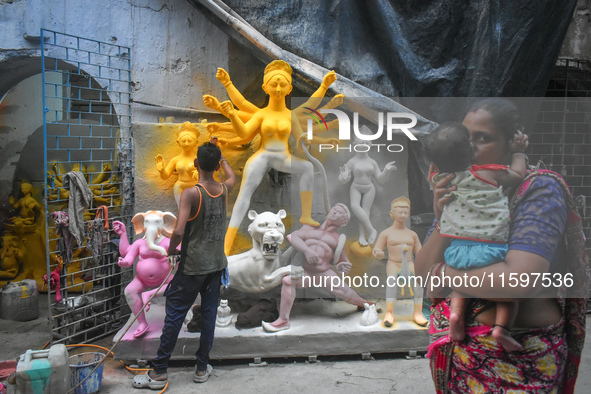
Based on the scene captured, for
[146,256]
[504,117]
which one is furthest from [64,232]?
[504,117]

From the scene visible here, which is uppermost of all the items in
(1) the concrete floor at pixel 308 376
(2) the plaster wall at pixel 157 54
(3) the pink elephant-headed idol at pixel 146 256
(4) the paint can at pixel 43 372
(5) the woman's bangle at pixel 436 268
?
(2) the plaster wall at pixel 157 54

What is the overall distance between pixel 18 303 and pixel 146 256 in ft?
7.08

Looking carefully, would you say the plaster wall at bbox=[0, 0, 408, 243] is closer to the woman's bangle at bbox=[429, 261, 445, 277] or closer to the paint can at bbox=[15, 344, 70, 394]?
the paint can at bbox=[15, 344, 70, 394]

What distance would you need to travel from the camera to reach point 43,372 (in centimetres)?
338

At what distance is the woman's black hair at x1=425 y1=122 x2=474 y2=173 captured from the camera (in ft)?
6.32

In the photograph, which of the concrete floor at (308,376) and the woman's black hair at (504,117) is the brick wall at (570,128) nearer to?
the concrete floor at (308,376)

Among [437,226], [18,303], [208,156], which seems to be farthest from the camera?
[18,303]

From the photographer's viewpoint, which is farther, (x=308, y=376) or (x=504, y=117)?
(x=308, y=376)

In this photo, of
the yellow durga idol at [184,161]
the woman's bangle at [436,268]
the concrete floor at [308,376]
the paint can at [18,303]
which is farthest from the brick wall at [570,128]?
the paint can at [18,303]

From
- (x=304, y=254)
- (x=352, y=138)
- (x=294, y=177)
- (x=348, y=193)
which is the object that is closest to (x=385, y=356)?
(x=304, y=254)

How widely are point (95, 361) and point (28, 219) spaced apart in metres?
3.12

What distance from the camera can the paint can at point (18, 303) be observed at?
17.6ft

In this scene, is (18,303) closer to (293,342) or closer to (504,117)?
(293,342)

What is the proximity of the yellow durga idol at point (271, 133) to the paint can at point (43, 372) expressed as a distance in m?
1.54
